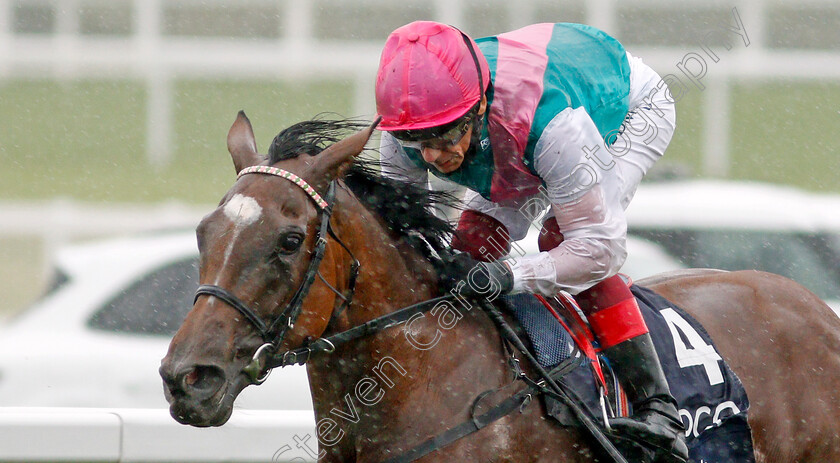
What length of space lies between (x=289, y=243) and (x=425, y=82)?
525mm

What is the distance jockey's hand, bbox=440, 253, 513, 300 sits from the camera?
8.09ft

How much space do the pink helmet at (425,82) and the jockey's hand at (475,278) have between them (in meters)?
0.37

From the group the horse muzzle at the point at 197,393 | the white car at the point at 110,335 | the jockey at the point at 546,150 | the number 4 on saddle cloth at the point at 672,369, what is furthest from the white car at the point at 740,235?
the horse muzzle at the point at 197,393

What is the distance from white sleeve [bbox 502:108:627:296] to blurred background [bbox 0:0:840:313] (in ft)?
31.9

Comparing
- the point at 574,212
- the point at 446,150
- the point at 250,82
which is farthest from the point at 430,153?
the point at 250,82

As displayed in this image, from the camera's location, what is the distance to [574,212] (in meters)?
2.51

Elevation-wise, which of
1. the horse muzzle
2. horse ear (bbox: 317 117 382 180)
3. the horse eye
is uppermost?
horse ear (bbox: 317 117 382 180)

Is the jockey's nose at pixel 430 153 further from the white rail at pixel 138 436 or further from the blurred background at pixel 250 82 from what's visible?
the blurred background at pixel 250 82

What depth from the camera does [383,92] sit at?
2.41 metres

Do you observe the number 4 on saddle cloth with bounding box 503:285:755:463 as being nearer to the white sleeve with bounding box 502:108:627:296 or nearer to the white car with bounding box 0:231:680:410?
the white sleeve with bounding box 502:108:627:296

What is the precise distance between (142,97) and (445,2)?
7458 mm

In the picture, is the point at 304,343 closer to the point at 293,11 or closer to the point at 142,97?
the point at 293,11

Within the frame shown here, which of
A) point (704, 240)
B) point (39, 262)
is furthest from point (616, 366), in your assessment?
point (39, 262)

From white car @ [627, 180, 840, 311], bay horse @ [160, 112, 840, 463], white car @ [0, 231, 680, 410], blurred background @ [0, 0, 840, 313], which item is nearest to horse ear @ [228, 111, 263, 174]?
bay horse @ [160, 112, 840, 463]
